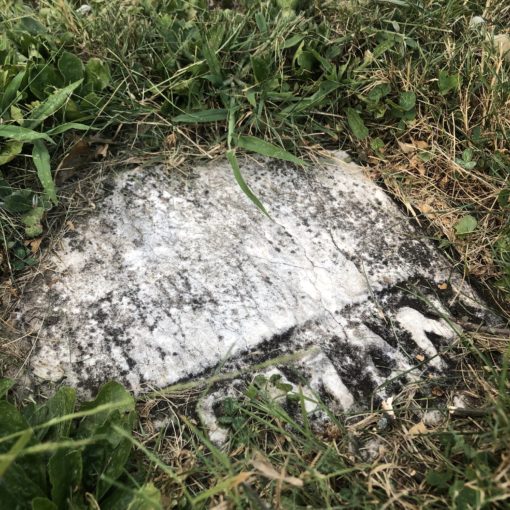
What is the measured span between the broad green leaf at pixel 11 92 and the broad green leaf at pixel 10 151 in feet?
0.42

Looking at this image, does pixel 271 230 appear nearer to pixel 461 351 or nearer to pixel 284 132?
pixel 284 132

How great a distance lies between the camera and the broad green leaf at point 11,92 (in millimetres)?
1952

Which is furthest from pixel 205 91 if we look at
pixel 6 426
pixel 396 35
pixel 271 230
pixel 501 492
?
pixel 501 492

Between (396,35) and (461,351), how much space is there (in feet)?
4.42

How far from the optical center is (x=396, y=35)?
223cm

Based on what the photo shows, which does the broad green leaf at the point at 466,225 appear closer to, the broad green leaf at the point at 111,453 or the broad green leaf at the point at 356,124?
the broad green leaf at the point at 356,124

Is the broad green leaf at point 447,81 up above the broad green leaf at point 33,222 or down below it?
above

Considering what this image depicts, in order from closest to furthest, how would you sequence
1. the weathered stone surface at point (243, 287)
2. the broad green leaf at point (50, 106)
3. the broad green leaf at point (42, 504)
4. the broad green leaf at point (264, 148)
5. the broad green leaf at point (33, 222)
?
the broad green leaf at point (42, 504), the weathered stone surface at point (243, 287), the broad green leaf at point (33, 222), the broad green leaf at point (50, 106), the broad green leaf at point (264, 148)

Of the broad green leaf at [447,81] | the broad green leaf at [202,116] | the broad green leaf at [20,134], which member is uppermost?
the broad green leaf at [447,81]

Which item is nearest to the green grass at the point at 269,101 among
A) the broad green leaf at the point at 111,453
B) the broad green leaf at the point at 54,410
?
the broad green leaf at the point at 54,410

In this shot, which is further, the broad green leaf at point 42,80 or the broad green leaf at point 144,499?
the broad green leaf at point 42,80

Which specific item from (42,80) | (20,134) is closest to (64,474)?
(20,134)

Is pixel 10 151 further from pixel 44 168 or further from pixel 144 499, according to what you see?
pixel 144 499

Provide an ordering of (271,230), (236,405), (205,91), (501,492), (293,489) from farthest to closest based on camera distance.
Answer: (205,91) < (271,230) < (236,405) < (293,489) < (501,492)
